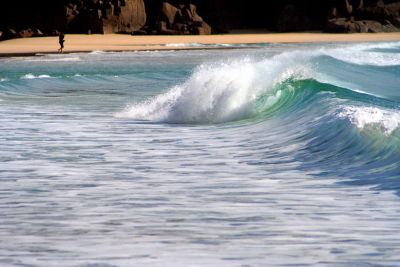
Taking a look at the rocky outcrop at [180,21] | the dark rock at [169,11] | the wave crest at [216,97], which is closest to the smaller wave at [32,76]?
the wave crest at [216,97]

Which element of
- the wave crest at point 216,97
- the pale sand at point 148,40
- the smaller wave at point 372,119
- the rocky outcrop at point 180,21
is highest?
the smaller wave at point 372,119

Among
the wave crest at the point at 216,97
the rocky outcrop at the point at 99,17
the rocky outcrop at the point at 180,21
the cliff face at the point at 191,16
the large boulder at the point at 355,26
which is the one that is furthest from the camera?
the large boulder at the point at 355,26

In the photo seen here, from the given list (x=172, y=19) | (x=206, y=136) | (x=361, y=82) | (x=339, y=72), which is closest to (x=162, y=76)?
(x=339, y=72)

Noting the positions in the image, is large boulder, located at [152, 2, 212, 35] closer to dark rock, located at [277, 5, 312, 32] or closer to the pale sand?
the pale sand

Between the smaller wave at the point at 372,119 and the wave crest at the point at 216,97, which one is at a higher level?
the smaller wave at the point at 372,119

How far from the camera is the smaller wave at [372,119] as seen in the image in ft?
37.8

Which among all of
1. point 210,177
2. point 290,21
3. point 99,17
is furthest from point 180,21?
point 210,177

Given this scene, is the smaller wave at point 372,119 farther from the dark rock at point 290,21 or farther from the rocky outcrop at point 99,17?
the dark rock at point 290,21

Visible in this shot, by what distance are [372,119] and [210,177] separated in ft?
8.54

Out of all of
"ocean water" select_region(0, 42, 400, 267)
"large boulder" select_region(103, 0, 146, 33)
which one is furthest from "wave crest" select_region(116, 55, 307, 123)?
"large boulder" select_region(103, 0, 146, 33)

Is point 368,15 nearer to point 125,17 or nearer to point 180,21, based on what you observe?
point 180,21

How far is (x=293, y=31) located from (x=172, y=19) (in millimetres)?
7020

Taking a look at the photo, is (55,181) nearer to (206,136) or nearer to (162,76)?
(206,136)

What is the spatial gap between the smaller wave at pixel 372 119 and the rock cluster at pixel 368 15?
49113mm
